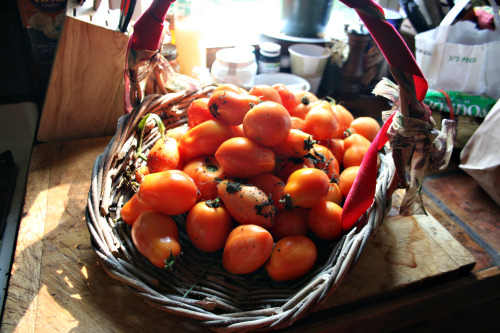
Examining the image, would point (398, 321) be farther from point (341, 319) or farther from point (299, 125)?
point (299, 125)

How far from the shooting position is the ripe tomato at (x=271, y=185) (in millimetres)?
549

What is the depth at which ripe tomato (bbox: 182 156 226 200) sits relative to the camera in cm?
56

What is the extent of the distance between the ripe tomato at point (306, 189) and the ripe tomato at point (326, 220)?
0.05ft

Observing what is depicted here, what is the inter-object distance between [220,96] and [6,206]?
495 mm

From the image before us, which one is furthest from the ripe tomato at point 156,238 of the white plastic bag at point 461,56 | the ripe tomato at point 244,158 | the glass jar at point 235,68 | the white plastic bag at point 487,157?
the white plastic bag at point 461,56

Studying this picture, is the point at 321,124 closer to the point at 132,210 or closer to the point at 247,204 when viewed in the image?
the point at 247,204

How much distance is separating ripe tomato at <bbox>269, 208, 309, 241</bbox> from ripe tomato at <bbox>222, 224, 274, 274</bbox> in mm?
58

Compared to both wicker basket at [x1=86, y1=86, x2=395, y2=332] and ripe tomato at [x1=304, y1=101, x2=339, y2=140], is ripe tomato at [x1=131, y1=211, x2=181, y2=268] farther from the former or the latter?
ripe tomato at [x1=304, y1=101, x2=339, y2=140]

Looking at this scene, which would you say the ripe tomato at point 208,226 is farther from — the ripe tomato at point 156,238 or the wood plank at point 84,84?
the wood plank at point 84,84

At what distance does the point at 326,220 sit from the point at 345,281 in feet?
0.33

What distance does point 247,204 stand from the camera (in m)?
0.51

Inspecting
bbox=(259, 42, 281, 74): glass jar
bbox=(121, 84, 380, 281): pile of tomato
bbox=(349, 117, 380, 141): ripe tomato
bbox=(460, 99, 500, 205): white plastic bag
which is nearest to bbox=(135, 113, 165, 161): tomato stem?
bbox=(121, 84, 380, 281): pile of tomato

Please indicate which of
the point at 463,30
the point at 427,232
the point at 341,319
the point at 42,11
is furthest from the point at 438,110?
the point at 42,11

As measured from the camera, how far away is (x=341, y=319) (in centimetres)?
52
